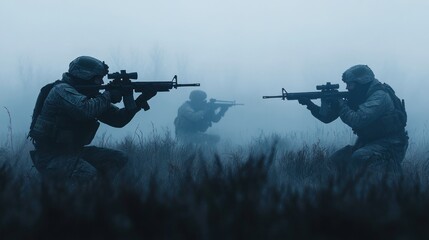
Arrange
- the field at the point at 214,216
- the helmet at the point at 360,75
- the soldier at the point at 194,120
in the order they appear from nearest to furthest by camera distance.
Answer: the field at the point at 214,216 < the helmet at the point at 360,75 < the soldier at the point at 194,120

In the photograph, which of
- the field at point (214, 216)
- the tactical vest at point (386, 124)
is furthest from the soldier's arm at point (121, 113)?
the field at point (214, 216)

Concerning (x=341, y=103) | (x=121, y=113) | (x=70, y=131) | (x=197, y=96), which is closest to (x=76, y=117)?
(x=70, y=131)

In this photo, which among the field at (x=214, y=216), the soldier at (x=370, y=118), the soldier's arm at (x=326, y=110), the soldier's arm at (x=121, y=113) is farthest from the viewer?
the soldier's arm at (x=326, y=110)

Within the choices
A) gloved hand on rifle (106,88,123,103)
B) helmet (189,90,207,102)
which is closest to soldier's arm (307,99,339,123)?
gloved hand on rifle (106,88,123,103)

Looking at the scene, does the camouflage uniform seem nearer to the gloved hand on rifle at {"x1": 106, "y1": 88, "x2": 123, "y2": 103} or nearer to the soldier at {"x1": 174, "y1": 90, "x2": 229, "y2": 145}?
the gloved hand on rifle at {"x1": 106, "y1": 88, "x2": 123, "y2": 103}

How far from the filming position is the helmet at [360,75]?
7.44 m

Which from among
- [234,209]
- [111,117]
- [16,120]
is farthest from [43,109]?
[16,120]

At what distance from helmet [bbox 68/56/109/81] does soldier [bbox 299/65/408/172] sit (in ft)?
10.9

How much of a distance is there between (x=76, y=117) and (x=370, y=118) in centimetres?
387

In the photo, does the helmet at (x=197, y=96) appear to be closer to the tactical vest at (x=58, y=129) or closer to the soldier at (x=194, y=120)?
the soldier at (x=194, y=120)

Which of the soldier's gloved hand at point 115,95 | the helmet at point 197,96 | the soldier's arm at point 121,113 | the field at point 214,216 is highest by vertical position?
the helmet at point 197,96

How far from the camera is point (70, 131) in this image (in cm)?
599

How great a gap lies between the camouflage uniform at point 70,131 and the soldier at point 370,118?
120 inches

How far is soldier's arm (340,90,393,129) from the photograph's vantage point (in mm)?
7070
